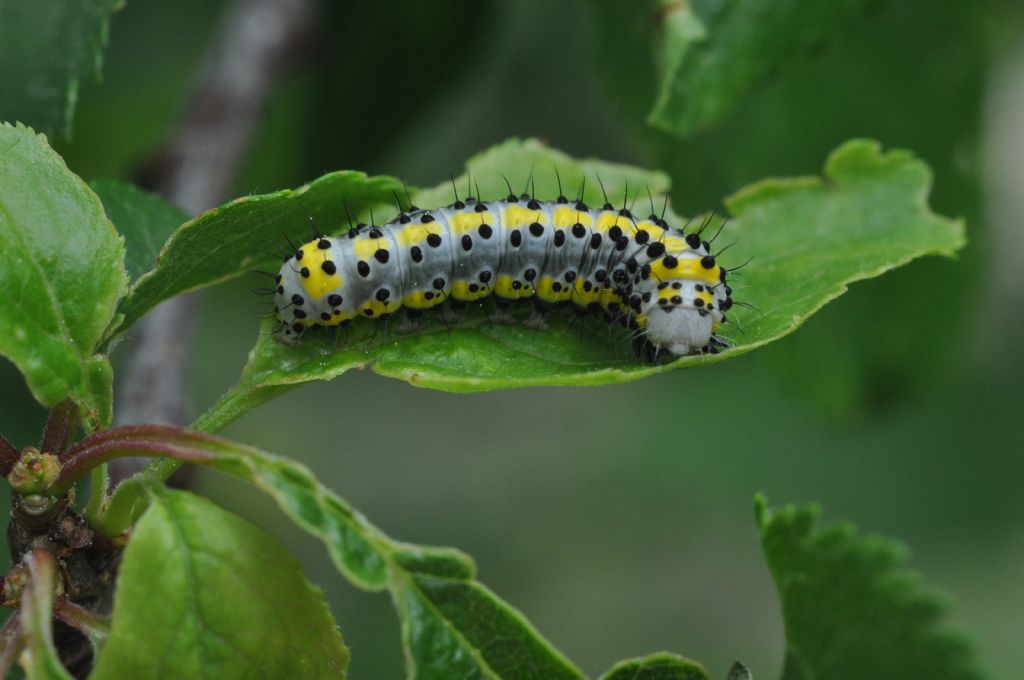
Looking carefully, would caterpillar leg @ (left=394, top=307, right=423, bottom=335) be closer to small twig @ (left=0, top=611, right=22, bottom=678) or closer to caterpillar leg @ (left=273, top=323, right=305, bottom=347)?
caterpillar leg @ (left=273, top=323, right=305, bottom=347)

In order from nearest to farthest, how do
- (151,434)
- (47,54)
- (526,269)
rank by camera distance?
(151,434), (47,54), (526,269)

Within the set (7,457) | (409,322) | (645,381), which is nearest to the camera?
(7,457)

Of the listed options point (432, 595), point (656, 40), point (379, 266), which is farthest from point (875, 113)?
point (432, 595)

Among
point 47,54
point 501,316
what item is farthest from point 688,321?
point 47,54

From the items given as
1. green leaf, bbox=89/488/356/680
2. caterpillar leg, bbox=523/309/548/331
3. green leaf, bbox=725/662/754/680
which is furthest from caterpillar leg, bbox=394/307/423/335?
green leaf, bbox=725/662/754/680

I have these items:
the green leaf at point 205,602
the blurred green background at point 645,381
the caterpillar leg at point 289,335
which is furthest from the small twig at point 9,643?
the blurred green background at point 645,381

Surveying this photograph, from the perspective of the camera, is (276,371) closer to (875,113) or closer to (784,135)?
(784,135)

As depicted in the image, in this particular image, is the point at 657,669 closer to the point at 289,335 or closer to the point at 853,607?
the point at 853,607
